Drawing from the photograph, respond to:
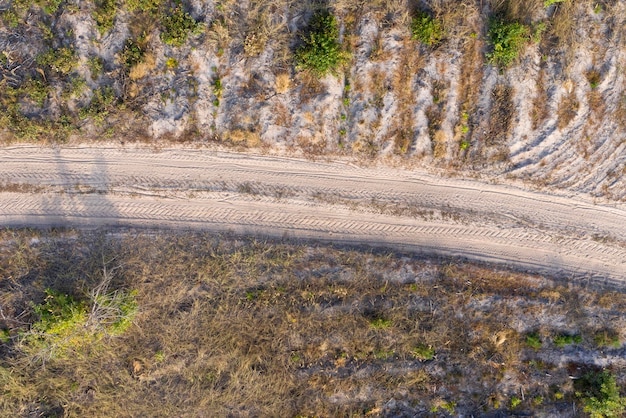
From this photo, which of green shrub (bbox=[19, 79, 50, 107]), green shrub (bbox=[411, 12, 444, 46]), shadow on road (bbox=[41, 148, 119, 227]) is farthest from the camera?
shadow on road (bbox=[41, 148, 119, 227])

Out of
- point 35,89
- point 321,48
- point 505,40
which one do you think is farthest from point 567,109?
point 35,89

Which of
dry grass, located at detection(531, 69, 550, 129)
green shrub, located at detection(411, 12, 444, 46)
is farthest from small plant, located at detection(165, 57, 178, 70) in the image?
dry grass, located at detection(531, 69, 550, 129)

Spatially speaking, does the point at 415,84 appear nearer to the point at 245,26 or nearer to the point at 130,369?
the point at 245,26

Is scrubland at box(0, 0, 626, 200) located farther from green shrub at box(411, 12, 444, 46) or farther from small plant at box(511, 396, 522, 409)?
small plant at box(511, 396, 522, 409)

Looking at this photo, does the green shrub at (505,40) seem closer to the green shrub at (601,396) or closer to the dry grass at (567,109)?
the dry grass at (567,109)

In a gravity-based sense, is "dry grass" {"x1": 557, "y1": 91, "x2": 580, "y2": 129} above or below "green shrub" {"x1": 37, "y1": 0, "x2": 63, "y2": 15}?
below

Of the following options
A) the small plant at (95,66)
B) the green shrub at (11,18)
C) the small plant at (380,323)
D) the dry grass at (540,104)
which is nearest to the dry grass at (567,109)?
the dry grass at (540,104)

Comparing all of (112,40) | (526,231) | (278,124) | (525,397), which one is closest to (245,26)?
(278,124)
